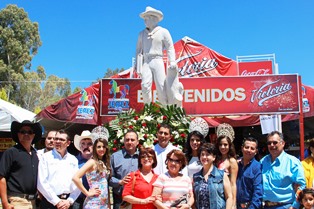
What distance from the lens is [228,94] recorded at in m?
10.1

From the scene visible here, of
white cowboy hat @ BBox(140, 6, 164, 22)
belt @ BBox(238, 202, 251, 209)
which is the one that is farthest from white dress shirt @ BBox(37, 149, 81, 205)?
white cowboy hat @ BBox(140, 6, 164, 22)

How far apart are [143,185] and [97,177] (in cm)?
60

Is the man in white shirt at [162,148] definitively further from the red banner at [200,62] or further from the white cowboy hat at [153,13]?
the red banner at [200,62]

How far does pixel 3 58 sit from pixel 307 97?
24.3 meters

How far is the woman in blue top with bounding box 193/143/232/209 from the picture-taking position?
11.5ft

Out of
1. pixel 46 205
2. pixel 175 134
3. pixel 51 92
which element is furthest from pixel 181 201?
pixel 51 92

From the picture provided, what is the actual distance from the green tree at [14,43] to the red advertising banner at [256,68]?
2028 centimetres

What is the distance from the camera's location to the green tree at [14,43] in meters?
28.2

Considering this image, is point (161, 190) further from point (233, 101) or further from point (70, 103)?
point (70, 103)

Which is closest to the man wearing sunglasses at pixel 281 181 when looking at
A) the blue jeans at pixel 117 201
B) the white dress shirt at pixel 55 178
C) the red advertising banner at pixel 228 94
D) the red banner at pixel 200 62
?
the blue jeans at pixel 117 201

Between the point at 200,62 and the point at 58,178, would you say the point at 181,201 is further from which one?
the point at 200,62

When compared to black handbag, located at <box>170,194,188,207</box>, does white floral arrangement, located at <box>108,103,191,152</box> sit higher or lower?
higher

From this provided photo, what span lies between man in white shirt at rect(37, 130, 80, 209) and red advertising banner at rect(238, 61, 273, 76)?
10.2m

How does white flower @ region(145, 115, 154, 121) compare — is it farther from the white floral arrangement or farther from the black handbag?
the black handbag
